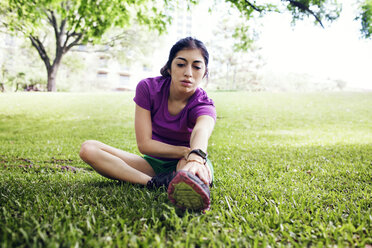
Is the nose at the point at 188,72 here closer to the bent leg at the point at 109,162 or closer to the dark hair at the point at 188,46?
the dark hair at the point at 188,46

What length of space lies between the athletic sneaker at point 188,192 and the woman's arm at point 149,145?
24.0 inches

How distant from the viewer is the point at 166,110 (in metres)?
2.80

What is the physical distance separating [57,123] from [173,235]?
982 cm

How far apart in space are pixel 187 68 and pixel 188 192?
1.22m

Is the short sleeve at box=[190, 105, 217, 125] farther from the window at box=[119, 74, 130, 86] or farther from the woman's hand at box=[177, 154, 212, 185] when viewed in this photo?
the window at box=[119, 74, 130, 86]

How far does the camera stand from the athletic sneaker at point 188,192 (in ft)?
6.03

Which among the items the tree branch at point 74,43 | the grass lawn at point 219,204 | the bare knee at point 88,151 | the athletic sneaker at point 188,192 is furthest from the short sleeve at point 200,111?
the tree branch at point 74,43

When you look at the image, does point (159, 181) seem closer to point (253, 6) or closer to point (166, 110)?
point (166, 110)

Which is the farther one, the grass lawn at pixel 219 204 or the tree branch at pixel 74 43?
the tree branch at pixel 74 43

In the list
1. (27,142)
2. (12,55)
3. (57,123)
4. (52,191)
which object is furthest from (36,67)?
(52,191)

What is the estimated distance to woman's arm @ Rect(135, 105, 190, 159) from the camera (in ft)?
8.48

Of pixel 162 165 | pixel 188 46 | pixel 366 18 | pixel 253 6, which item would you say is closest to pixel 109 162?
pixel 162 165

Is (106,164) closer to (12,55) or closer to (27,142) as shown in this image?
(27,142)

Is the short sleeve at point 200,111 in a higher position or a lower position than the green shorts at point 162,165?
higher
